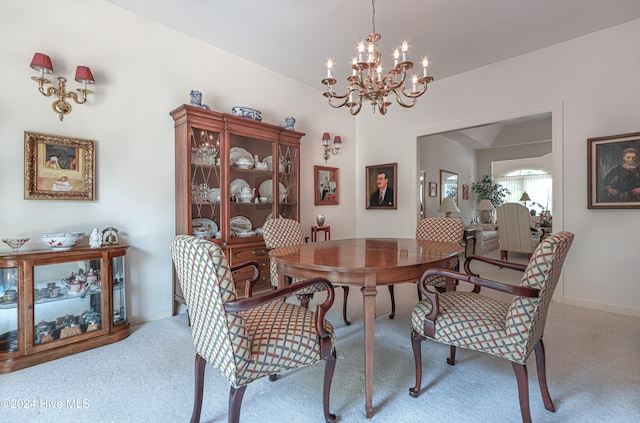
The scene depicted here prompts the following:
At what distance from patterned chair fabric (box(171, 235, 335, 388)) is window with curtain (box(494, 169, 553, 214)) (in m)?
9.98

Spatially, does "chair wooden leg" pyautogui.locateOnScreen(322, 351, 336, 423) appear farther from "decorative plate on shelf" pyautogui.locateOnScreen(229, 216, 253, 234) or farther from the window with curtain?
the window with curtain

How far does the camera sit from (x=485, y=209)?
28.1 ft

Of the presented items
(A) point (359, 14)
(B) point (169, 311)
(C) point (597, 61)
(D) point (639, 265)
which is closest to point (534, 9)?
(C) point (597, 61)

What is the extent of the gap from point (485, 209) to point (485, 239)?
109 inches

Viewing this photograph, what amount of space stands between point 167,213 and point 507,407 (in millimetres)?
3040

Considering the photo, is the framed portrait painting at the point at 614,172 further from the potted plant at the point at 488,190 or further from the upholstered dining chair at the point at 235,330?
the potted plant at the point at 488,190

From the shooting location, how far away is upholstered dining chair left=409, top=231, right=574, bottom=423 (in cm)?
134

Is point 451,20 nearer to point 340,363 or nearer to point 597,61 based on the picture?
point 597,61

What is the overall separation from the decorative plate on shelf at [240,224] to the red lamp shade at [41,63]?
6.06 ft

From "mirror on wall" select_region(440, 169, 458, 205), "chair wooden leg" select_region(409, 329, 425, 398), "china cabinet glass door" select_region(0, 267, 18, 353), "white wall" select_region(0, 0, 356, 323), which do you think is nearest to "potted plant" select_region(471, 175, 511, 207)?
"mirror on wall" select_region(440, 169, 458, 205)

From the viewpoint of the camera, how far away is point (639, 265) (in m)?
2.86

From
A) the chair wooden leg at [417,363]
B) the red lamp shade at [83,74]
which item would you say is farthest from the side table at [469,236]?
the red lamp shade at [83,74]

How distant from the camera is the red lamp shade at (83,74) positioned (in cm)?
228

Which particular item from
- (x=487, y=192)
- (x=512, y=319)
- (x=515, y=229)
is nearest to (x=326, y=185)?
(x=512, y=319)
